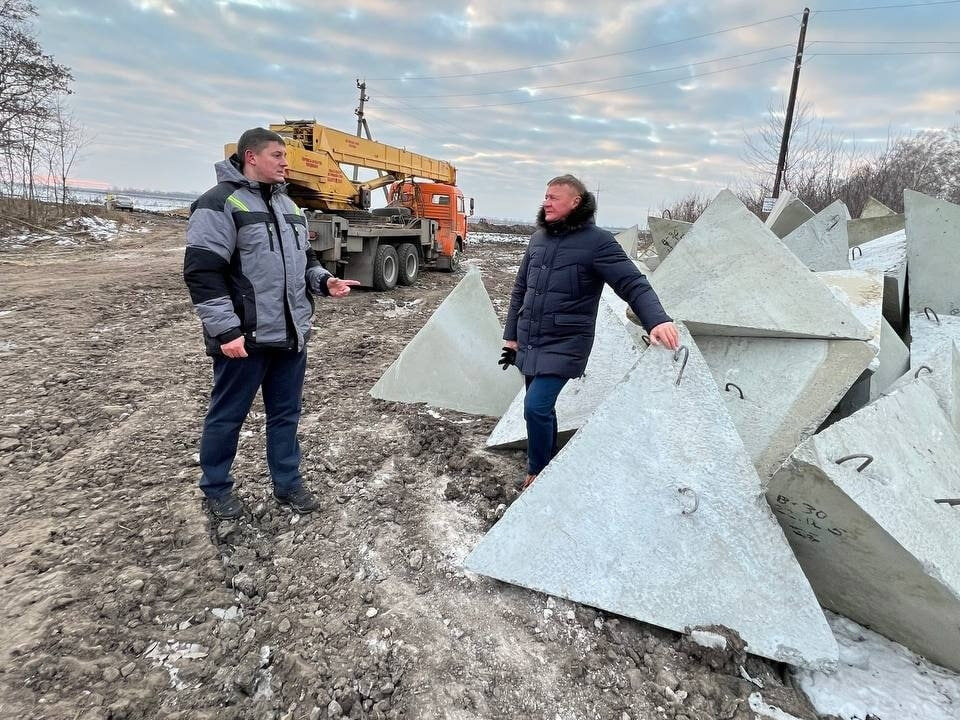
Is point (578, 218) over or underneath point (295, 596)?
over

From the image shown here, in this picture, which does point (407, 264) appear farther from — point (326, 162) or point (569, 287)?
point (569, 287)

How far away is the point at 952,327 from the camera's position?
3701mm

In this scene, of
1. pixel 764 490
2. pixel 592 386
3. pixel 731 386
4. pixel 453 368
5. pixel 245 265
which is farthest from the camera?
pixel 453 368

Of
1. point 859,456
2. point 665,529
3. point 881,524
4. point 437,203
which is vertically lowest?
point 665,529

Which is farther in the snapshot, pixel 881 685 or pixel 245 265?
pixel 245 265

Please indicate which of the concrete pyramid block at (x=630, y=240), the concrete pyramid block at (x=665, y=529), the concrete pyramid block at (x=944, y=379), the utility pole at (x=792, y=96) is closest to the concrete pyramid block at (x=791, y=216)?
the concrete pyramid block at (x=630, y=240)

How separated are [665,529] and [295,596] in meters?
1.55

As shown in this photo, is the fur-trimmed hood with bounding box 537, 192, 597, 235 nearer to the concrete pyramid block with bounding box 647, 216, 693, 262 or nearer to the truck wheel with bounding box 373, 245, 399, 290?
the concrete pyramid block with bounding box 647, 216, 693, 262

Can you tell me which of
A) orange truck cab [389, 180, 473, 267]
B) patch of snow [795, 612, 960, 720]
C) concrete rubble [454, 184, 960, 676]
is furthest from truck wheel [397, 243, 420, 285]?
patch of snow [795, 612, 960, 720]

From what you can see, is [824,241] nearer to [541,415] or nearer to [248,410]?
[541,415]

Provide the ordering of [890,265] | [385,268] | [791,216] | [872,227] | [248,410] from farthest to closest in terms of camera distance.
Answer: [385,268], [791,216], [872,227], [890,265], [248,410]

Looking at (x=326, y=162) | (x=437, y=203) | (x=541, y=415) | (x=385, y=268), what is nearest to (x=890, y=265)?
(x=541, y=415)

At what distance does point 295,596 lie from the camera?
87.8 inches

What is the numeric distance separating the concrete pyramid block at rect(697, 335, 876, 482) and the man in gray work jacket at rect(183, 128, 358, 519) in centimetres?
220
